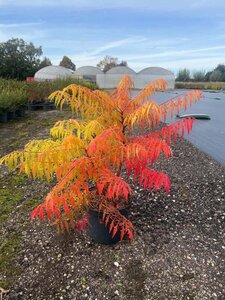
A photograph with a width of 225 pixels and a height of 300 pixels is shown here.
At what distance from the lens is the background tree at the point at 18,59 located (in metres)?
28.5

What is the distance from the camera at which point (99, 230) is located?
221 centimetres

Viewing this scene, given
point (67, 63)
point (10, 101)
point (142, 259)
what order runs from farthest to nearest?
point (67, 63) → point (10, 101) → point (142, 259)

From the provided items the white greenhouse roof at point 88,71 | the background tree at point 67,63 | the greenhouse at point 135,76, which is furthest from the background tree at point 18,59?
the background tree at point 67,63

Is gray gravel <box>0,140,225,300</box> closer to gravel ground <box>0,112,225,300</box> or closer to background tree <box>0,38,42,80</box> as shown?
gravel ground <box>0,112,225,300</box>

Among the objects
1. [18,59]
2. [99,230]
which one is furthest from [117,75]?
[99,230]

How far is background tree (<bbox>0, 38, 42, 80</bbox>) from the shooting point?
28.5 metres

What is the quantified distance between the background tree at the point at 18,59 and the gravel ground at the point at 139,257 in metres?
27.2

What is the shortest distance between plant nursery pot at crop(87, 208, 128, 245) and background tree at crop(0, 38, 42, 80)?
27403 millimetres

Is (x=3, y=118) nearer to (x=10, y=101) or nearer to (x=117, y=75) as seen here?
(x=10, y=101)

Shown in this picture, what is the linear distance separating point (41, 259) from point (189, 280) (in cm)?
107

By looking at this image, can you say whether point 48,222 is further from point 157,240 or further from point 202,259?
point 202,259

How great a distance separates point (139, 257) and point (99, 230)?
1.18 ft

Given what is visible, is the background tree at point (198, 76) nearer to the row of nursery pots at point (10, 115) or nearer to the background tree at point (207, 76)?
the background tree at point (207, 76)

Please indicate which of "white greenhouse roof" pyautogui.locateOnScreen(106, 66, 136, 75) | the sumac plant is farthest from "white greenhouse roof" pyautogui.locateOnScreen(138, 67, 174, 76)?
the sumac plant
